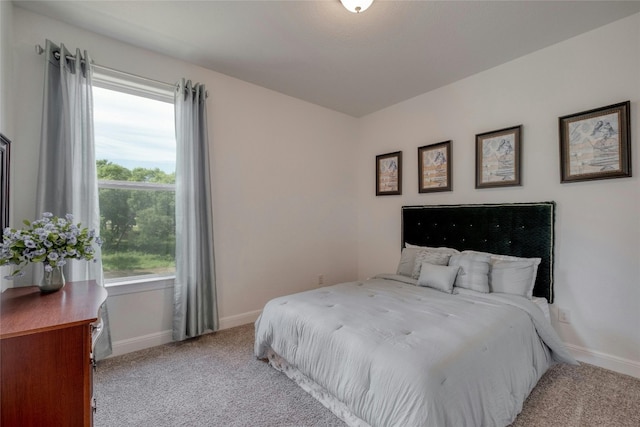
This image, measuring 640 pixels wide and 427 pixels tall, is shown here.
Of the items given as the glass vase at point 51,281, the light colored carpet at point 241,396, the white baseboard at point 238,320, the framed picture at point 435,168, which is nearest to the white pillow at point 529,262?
the light colored carpet at point 241,396

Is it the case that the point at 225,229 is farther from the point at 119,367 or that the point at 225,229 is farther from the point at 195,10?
the point at 195,10

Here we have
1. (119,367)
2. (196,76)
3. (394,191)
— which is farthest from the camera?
(394,191)

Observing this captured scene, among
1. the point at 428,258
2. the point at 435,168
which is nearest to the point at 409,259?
the point at 428,258

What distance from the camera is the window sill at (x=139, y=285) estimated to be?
2.47 meters

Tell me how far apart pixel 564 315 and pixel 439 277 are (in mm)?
1085

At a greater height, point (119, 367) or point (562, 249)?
point (562, 249)

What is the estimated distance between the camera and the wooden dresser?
1.10 meters

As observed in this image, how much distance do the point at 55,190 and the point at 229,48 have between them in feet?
5.91

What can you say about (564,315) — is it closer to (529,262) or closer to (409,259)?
(529,262)

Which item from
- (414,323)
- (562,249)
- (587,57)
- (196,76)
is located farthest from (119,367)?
(587,57)

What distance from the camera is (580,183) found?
2398 millimetres

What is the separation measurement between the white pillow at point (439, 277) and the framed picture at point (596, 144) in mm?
1229

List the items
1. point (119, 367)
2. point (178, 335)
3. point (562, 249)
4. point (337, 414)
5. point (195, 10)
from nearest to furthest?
point (337, 414) < point (195, 10) < point (119, 367) < point (562, 249) < point (178, 335)

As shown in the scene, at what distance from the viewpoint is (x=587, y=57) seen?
2.37 meters
